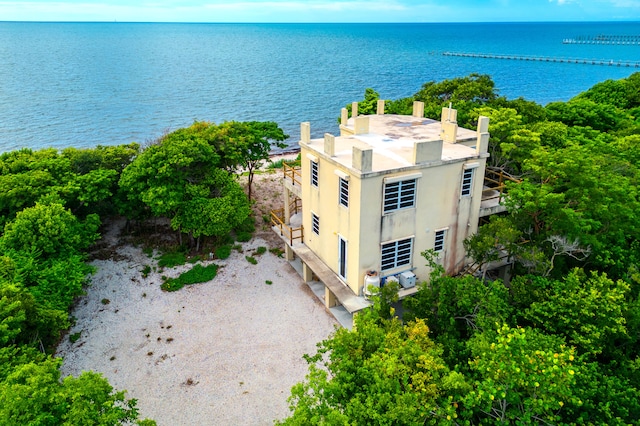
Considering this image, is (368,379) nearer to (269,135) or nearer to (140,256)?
(140,256)

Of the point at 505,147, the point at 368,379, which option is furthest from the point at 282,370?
the point at 505,147

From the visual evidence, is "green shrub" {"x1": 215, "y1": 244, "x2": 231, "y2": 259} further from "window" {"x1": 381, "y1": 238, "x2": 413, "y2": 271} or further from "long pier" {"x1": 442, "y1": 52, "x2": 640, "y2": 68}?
"long pier" {"x1": 442, "y1": 52, "x2": 640, "y2": 68}

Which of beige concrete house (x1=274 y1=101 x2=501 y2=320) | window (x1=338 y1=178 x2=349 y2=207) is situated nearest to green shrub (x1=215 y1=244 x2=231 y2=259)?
beige concrete house (x1=274 y1=101 x2=501 y2=320)

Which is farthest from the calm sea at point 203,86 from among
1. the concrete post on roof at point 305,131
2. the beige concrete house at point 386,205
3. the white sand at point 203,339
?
the beige concrete house at point 386,205

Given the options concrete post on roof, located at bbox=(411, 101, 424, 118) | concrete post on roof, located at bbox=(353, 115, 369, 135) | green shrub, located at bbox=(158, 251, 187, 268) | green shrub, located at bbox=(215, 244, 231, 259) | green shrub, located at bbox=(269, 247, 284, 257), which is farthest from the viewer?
concrete post on roof, located at bbox=(411, 101, 424, 118)

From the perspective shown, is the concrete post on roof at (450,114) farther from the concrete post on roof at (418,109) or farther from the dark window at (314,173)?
the dark window at (314,173)

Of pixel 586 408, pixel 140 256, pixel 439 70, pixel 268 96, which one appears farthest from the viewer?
pixel 439 70
